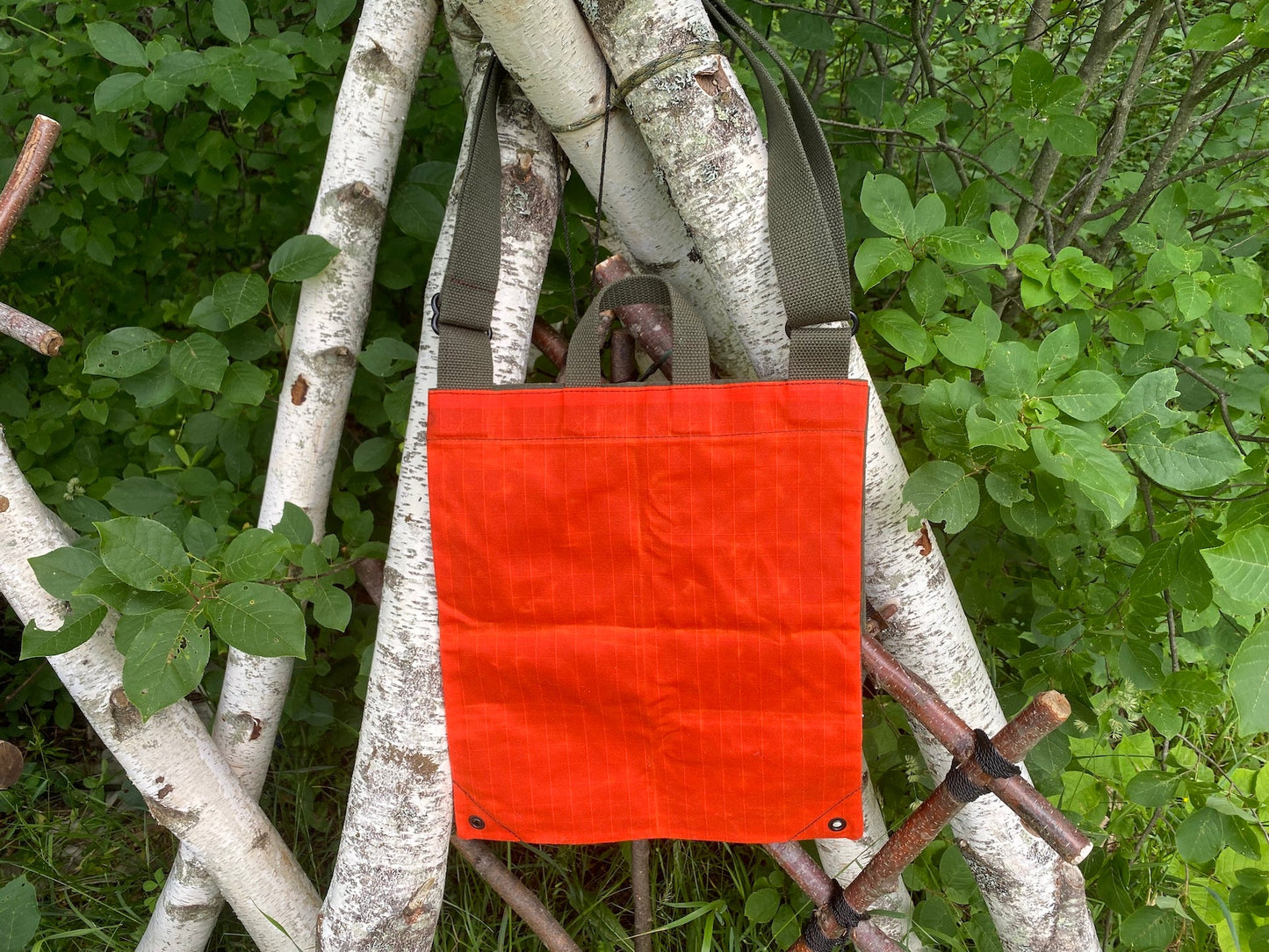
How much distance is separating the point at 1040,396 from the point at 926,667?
49 cm

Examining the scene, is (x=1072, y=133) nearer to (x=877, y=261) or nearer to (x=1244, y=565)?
(x=877, y=261)

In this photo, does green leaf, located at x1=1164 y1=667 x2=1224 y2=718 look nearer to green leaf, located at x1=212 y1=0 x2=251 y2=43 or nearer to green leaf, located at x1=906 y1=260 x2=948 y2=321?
green leaf, located at x1=906 y1=260 x2=948 y2=321

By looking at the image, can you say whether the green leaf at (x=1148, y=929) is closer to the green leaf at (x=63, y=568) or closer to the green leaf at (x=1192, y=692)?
the green leaf at (x=1192, y=692)

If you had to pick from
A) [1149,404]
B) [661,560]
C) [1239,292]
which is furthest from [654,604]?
[1239,292]

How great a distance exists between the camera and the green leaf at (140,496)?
1.53 metres

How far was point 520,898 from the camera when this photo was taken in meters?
1.46

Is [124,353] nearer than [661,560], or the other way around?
[661,560]

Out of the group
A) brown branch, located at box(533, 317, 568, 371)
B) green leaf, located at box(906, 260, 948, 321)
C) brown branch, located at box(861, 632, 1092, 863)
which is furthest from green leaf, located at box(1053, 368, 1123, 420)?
brown branch, located at box(533, 317, 568, 371)

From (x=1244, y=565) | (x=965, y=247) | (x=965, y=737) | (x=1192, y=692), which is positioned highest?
(x=965, y=247)

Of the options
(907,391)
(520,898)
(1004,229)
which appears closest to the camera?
(1004,229)

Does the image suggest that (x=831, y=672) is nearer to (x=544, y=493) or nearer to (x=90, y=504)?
(x=544, y=493)

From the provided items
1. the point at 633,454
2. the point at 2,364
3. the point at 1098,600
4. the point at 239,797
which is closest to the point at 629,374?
the point at 633,454

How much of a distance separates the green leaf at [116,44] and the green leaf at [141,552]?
777mm

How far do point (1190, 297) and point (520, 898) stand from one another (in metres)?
1.49
